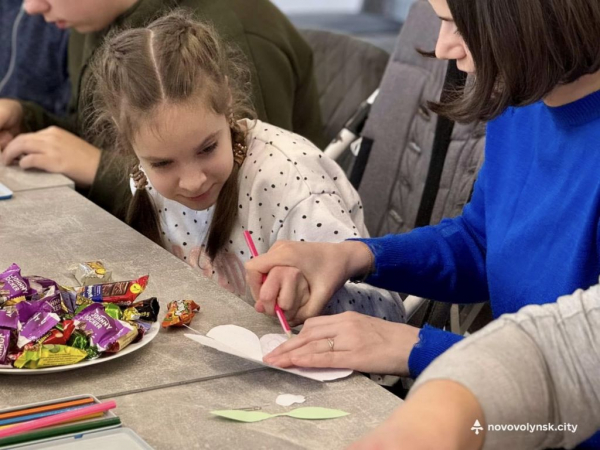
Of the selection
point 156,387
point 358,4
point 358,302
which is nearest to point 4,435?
point 156,387

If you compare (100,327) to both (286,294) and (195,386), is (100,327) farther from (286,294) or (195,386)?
(286,294)

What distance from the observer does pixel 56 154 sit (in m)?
2.15

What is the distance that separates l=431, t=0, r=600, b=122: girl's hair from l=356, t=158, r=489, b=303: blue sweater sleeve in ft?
1.09

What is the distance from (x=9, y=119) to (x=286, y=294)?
138cm

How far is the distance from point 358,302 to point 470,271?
0.61ft

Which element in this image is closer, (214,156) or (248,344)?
(248,344)

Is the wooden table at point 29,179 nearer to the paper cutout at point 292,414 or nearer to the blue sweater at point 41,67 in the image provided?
the blue sweater at point 41,67

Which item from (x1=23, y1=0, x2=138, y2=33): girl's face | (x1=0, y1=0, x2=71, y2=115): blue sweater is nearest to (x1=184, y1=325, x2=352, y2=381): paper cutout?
(x1=23, y1=0, x2=138, y2=33): girl's face

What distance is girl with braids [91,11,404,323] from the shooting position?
160cm

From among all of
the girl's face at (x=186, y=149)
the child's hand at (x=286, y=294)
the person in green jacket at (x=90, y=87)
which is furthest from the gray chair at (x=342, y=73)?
the child's hand at (x=286, y=294)

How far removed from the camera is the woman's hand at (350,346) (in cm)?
115

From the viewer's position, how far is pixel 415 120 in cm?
224

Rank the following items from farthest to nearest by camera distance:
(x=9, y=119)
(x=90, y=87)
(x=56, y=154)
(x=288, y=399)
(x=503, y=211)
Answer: (x=9, y=119) < (x=56, y=154) < (x=90, y=87) < (x=503, y=211) < (x=288, y=399)

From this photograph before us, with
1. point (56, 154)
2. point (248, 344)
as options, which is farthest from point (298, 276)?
point (56, 154)
